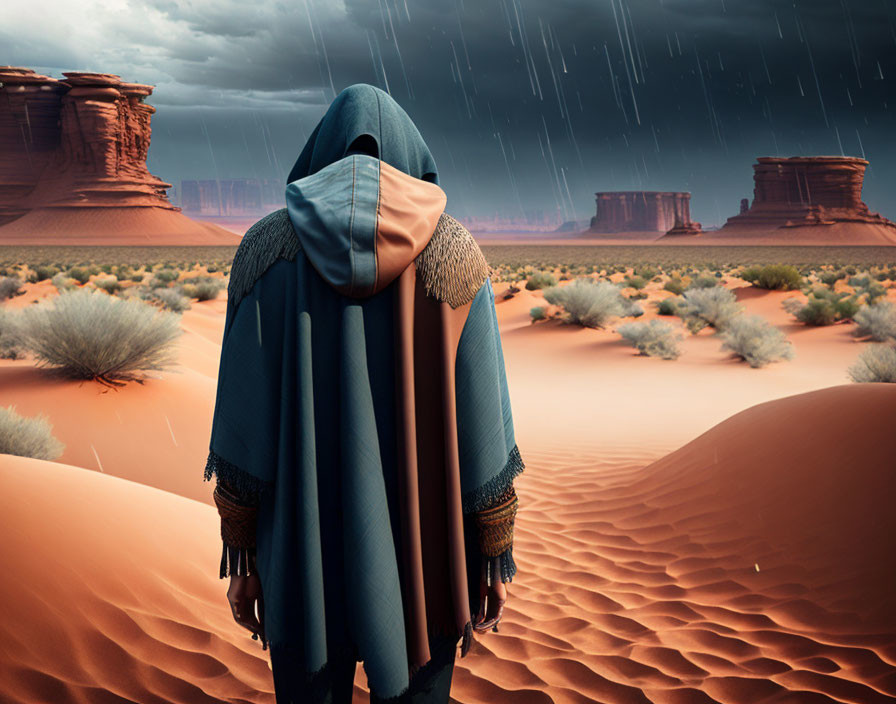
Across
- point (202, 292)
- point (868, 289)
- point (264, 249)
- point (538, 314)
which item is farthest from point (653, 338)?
point (202, 292)

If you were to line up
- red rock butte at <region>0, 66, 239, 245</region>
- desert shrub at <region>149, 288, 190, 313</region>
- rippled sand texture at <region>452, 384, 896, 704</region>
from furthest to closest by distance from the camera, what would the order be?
red rock butte at <region>0, 66, 239, 245</region> < desert shrub at <region>149, 288, 190, 313</region> < rippled sand texture at <region>452, 384, 896, 704</region>

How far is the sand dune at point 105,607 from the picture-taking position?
313 centimetres

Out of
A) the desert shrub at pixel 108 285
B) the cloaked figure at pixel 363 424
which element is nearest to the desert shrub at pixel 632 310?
the desert shrub at pixel 108 285

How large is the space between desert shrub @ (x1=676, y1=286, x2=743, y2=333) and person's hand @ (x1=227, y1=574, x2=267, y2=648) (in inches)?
695

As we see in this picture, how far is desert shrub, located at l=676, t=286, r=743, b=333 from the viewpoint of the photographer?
1847 centimetres

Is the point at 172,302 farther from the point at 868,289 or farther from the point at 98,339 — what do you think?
the point at 868,289

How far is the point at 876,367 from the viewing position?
10633mm

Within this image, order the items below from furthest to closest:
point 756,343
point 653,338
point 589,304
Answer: point 589,304, point 653,338, point 756,343

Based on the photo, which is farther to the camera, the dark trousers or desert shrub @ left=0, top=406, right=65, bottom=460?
desert shrub @ left=0, top=406, right=65, bottom=460

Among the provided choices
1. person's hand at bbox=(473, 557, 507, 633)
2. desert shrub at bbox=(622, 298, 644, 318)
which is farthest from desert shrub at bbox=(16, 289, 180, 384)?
desert shrub at bbox=(622, 298, 644, 318)

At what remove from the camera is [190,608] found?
380 centimetres

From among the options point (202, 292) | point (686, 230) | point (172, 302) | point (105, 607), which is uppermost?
point (202, 292)

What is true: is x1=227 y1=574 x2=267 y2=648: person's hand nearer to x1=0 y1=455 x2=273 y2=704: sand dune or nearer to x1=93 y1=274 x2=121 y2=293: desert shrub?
x1=0 y1=455 x2=273 y2=704: sand dune

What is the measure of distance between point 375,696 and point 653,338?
14.7m
